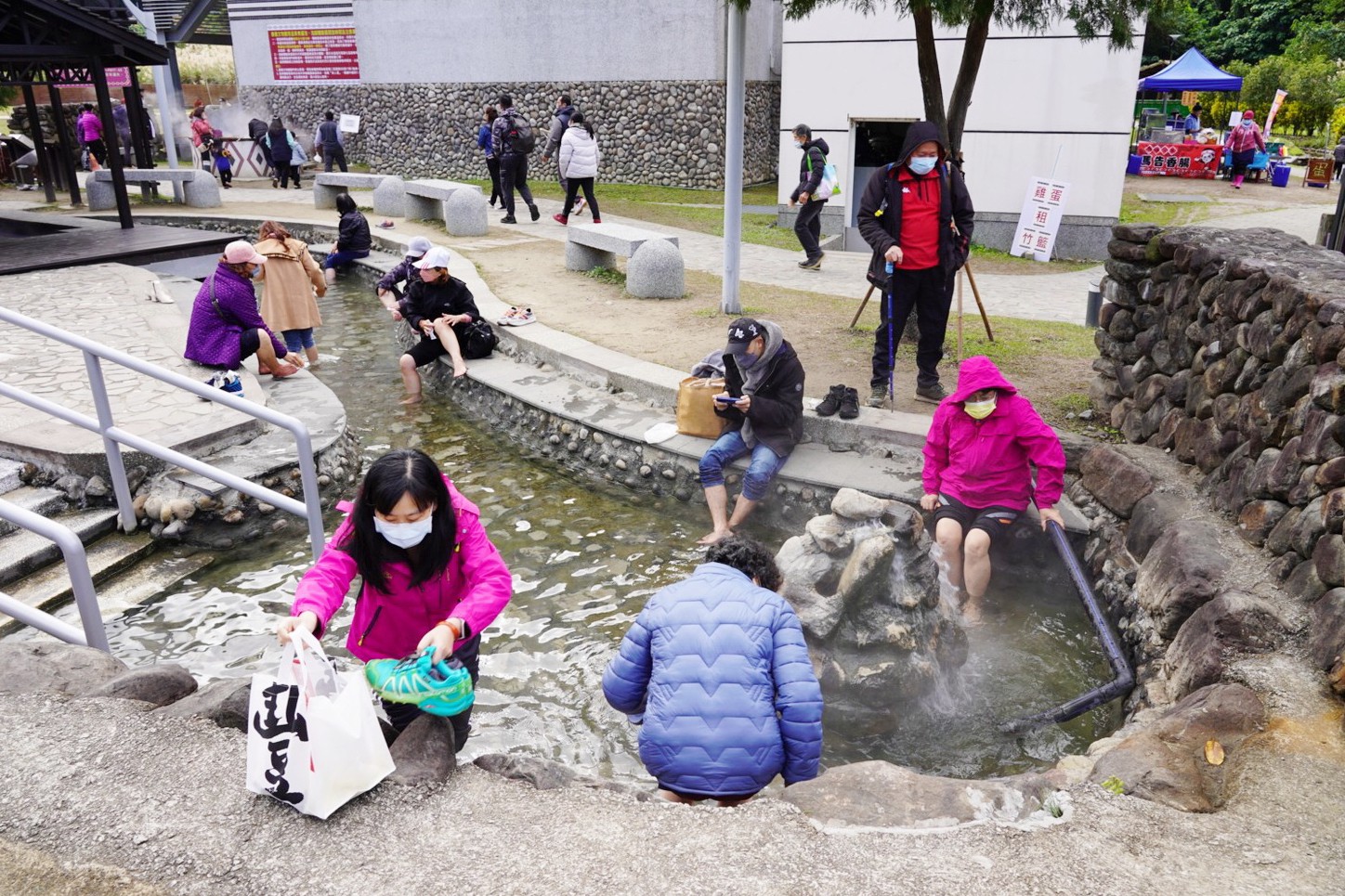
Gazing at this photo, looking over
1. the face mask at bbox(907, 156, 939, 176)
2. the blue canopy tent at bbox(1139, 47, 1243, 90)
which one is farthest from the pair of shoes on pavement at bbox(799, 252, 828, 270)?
the blue canopy tent at bbox(1139, 47, 1243, 90)

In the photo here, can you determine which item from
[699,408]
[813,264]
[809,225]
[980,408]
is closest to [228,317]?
[699,408]

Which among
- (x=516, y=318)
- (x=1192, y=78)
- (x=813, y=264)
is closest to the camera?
(x=516, y=318)

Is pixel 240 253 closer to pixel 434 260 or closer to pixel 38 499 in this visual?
pixel 434 260

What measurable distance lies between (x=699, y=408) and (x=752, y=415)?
0.75 meters

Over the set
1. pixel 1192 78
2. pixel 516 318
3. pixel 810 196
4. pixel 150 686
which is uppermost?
pixel 1192 78

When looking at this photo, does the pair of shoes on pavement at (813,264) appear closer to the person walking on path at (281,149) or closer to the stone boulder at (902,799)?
the stone boulder at (902,799)

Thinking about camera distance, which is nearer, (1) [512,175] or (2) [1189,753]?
(2) [1189,753]

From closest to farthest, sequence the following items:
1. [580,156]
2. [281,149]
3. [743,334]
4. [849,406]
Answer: [743,334]
[849,406]
[580,156]
[281,149]

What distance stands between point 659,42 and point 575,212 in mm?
5905

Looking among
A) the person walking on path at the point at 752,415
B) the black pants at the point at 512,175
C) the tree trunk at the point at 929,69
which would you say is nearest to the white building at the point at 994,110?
the black pants at the point at 512,175

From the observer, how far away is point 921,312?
7.28 meters

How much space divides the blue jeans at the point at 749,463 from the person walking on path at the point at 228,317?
4.04 metres

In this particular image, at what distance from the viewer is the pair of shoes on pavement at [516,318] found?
977 cm

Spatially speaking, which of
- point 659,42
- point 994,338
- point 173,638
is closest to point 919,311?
point 994,338
